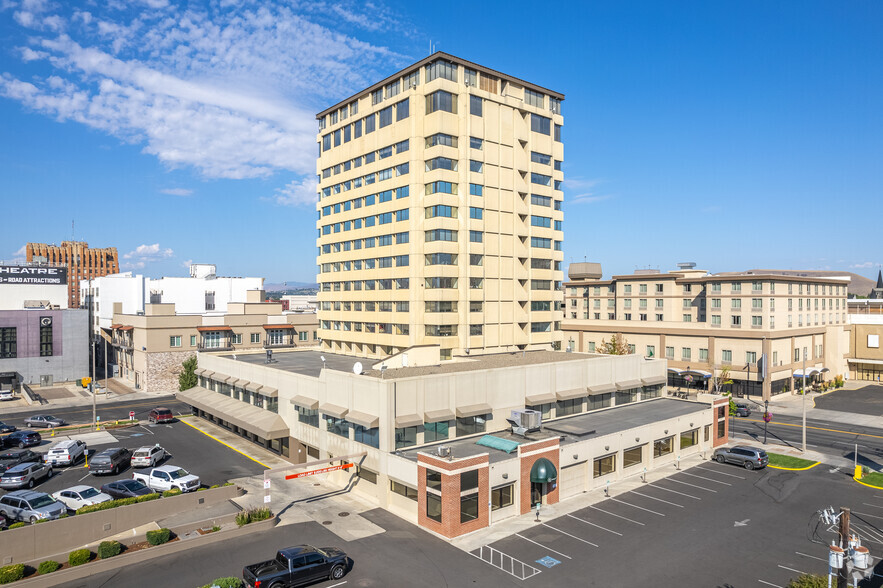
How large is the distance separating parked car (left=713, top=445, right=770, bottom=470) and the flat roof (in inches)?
191

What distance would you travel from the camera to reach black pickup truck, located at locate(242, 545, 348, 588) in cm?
2650

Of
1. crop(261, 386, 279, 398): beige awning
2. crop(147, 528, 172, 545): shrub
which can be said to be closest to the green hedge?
crop(147, 528, 172, 545): shrub

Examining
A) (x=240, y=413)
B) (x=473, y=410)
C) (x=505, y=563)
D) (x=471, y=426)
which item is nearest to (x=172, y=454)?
(x=240, y=413)

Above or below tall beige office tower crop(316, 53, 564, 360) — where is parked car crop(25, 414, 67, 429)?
below

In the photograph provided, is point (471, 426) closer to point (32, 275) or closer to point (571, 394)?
point (571, 394)

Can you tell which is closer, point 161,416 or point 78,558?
point 78,558

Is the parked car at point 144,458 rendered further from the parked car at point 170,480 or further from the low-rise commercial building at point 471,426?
the low-rise commercial building at point 471,426

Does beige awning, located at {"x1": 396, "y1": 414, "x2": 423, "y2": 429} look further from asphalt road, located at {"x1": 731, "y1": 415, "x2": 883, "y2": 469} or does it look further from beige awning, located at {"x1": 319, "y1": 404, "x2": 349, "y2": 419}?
asphalt road, located at {"x1": 731, "y1": 415, "x2": 883, "y2": 469}

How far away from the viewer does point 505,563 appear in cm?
2983

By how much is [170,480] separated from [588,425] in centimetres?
3464

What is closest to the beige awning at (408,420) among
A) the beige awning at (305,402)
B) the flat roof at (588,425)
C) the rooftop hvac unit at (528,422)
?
the flat roof at (588,425)

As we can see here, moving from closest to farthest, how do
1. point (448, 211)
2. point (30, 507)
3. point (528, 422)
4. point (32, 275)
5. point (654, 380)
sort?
point (30, 507) → point (528, 422) → point (654, 380) → point (448, 211) → point (32, 275)

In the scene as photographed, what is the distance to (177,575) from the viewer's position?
28.6 meters

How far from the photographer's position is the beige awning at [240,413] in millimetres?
50250
